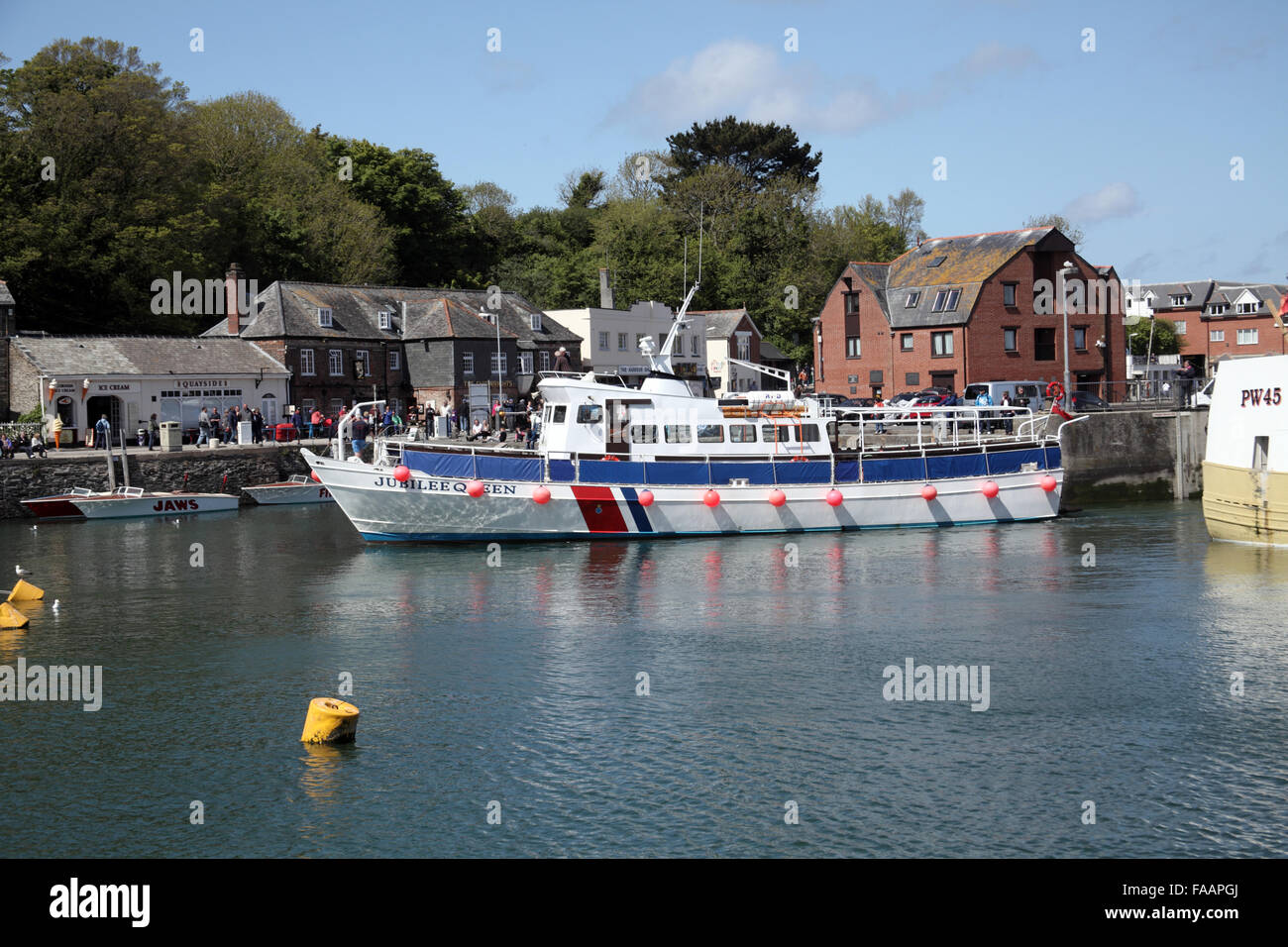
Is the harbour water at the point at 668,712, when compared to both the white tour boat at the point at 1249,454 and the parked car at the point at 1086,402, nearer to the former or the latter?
the white tour boat at the point at 1249,454

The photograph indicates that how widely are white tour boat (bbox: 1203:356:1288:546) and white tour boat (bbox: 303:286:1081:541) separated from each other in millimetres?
5424

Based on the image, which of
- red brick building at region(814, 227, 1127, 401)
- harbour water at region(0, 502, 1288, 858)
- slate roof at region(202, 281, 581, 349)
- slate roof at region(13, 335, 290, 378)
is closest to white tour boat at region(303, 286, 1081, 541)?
harbour water at region(0, 502, 1288, 858)

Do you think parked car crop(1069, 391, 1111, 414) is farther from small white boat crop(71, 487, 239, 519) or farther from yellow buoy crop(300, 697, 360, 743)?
yellow buoy crop(300, 697, 360, 743)

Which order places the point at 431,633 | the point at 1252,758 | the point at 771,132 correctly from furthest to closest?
the point at 771,132, the point at 431,633, the point at 1252,758

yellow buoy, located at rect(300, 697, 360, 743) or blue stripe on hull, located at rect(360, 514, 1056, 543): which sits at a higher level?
blue stripe on hull, located at rect(360, 514, 1056, 543)

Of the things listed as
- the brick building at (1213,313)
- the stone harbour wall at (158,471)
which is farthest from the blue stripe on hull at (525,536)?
the brick building at (1213,313)

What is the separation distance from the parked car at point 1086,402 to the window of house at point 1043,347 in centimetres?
1279

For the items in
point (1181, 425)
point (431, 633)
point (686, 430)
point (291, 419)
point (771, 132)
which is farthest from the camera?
point (771, 132)

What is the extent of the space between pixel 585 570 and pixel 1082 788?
1705 centimetres

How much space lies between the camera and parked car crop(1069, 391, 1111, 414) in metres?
48.8
